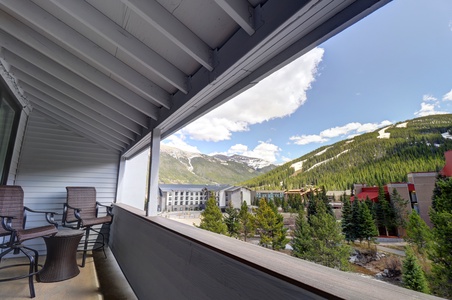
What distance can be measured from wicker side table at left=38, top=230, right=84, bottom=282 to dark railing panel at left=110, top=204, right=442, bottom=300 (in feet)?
3.84

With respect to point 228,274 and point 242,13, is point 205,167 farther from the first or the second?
→ point 242,13

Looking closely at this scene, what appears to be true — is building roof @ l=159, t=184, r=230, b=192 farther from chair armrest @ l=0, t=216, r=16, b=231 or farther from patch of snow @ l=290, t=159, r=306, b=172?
chair armrest @ l=0, t=216, r=16, b=231

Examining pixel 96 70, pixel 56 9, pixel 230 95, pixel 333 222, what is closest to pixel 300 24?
pixel 230 95

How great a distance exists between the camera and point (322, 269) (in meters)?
0.95

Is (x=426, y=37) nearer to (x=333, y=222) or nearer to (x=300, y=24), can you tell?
(x=300, y=24)

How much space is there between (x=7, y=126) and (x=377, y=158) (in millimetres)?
4899

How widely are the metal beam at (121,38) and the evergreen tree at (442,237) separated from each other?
5.74 ft

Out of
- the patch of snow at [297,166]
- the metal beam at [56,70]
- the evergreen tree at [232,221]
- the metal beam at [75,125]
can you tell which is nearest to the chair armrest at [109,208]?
the metal beam at [75,125]

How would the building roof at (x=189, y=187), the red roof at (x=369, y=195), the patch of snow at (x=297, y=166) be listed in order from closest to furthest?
the red roof at (x=369, y=195) → the patch of snow at (x=297, y=166) → the building roof at (x=189, y=187)

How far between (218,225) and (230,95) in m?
1.41

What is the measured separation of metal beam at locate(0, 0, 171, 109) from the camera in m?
1.75

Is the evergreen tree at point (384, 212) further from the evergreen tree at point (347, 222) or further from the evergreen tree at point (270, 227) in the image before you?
the evergreen tree at point (270, 227)

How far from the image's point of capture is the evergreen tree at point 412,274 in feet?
3.12

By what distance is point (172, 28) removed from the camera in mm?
1399
